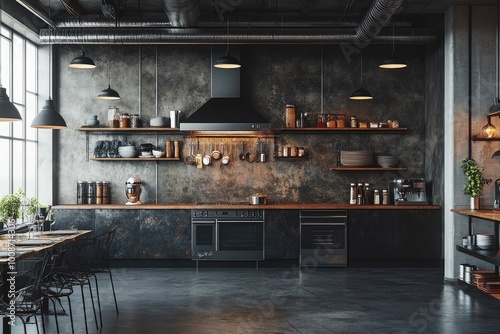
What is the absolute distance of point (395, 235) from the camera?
31.2 feet

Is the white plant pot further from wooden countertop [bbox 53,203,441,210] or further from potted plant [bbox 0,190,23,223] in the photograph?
potted plant [bbox 0,190,23,223]

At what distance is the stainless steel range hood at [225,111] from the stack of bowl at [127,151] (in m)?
0.99

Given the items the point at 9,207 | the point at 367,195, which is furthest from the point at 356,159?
the point at 9,207

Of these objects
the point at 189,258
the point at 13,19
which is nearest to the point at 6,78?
the point at 13,19

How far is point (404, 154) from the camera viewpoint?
34.0 ft

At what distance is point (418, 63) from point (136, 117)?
5.12 meters

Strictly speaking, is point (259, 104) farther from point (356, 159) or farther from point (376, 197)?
point (376, 197)

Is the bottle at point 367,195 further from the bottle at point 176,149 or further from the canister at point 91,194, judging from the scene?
the canister at point 91,194

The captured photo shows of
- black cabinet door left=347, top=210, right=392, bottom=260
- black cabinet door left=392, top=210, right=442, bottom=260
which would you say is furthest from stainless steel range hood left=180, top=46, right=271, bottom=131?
black cabinet door left=392, top=210, right=442, bottom=260

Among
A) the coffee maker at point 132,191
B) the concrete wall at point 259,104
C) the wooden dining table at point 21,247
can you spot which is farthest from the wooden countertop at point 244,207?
the wooden dining table at point 21,247

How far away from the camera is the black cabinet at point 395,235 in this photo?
947 centimetres

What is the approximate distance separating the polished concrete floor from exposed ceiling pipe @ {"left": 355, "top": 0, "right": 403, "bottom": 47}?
11.7 feet

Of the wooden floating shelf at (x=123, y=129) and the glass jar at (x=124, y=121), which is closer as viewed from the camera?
the wooden floating shelf at (x=123, y=129)

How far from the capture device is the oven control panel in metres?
9.45
